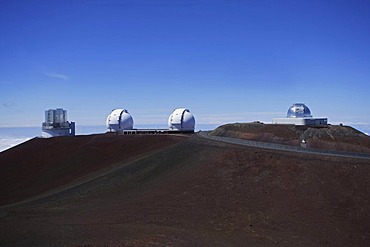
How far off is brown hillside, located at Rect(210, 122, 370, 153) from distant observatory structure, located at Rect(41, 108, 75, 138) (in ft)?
84.9

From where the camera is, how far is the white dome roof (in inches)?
1775

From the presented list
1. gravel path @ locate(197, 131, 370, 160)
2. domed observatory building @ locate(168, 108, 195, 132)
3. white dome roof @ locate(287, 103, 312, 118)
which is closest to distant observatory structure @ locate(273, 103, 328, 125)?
white dome roof @ locate(287, 103, 312, 118)

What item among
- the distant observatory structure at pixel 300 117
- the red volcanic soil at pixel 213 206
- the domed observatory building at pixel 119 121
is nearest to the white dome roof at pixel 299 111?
the distant observatory structure at pixel 300 117

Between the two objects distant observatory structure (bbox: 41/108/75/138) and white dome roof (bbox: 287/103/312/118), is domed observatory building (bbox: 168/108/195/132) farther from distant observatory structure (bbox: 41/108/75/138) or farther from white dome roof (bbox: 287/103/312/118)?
distant observatory structure (bbox: 41/108/75/138)

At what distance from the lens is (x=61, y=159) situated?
38.0 metres

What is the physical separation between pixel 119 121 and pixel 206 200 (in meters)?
31.6

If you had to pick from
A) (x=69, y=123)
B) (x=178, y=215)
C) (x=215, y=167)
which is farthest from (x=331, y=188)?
(x=69, y=123)

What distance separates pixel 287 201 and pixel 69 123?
4202 cm

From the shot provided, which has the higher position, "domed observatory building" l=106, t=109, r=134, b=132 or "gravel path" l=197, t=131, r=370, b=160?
"domed observatory building" l=106, t=109, r=134, b=132

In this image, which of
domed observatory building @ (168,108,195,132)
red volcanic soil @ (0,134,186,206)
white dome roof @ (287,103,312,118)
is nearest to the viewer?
red volcanic soil @ (0,134,186,206)

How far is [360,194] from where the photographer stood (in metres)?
21.3

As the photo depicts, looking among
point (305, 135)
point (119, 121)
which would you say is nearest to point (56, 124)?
point (119, 121)

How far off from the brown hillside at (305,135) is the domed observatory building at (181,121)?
8.24 metres

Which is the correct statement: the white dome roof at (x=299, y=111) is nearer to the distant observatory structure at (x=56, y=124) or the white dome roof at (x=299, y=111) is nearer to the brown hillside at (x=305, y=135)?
the brown hillside at (x=305, y=135)
